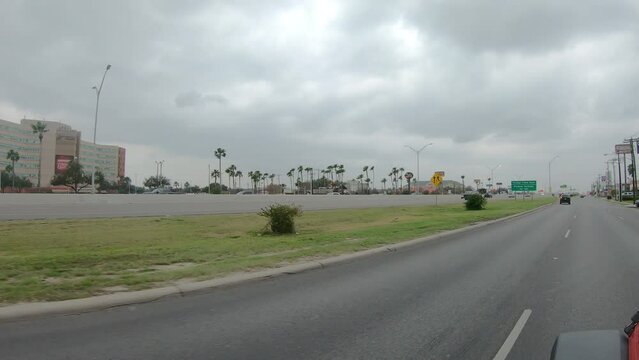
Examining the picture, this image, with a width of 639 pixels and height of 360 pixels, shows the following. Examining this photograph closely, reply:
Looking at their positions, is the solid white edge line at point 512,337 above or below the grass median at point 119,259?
below

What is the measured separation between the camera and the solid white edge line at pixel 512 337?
5121 millimetres

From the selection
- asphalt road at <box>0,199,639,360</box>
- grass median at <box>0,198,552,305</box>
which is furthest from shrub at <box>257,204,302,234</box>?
asphalt road at <box>0,199,639,360</box>

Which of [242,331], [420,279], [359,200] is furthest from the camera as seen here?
[359,200]

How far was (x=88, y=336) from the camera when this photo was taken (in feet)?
18.7

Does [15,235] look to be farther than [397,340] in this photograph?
Yes

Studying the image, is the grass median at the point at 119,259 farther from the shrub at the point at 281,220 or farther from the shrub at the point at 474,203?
the shrub at the point at 474,203

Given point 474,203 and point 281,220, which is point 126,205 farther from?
point 474,203

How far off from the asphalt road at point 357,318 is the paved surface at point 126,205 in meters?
25.8

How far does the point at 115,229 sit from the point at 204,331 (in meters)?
19.3

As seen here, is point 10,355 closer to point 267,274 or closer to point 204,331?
point 204,331

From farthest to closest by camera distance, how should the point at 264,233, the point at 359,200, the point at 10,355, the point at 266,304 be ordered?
the point at 359,200 → the point at 264,233 → the point at 266,304 → the point at 10,355

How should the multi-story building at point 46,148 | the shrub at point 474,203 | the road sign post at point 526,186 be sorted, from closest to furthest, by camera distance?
the shrub at point 474,203, the road sign post at point 526,186, the multi-story building at point 46,148

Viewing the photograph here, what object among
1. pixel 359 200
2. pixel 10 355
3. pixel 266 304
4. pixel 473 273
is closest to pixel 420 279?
pixel 473 273

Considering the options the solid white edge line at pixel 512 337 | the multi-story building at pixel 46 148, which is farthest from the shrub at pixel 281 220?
the multi-story building at pixel 46 148
